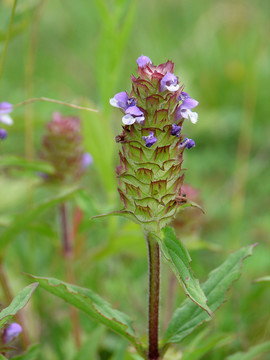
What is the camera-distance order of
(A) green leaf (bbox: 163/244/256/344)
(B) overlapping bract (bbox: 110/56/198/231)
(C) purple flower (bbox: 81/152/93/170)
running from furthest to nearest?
1. (C) purple flower (bbox: 81/152/93/170)
2. (A) green leaf (bbox: 163/244/256/344)
3. (B) overlapping bract (bbox: 110/56/198/231)

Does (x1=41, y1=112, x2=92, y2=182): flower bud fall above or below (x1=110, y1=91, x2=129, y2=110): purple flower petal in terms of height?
above

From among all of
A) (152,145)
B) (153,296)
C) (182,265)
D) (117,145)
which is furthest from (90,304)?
(117,145)

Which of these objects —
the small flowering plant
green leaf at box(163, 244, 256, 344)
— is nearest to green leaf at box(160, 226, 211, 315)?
the small flowering plant

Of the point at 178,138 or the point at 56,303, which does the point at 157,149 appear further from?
the point at 56,303

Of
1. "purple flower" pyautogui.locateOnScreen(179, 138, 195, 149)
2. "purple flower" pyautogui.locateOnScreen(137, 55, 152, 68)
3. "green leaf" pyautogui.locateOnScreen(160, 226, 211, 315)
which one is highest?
"purple flower" pyautogui.locateOnScreen(137, 55, 152, 68)

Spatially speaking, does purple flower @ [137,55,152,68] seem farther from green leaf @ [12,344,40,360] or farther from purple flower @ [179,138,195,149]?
green leaf @ [12,344,40,360]
